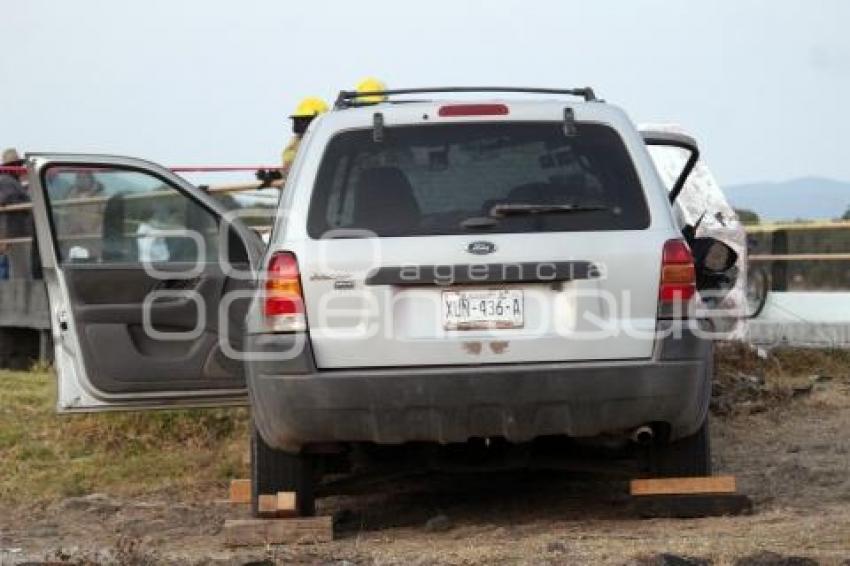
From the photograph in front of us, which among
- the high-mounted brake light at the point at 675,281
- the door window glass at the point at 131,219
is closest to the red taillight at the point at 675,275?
the high-mounted brake light at the point at 675,281

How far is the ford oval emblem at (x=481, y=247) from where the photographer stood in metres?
6.39

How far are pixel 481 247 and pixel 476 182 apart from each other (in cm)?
36

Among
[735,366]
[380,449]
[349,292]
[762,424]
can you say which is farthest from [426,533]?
[735,366]

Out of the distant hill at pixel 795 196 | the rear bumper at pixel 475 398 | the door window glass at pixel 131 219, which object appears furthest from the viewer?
the distant hill at pixel 795 196

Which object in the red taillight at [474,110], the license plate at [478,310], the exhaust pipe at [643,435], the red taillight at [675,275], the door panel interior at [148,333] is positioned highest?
the red taillight at [474,110]

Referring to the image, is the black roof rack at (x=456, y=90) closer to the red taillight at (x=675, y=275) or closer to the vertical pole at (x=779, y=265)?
the red taillight at (x=675, y=275)

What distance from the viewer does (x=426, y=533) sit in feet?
23.2

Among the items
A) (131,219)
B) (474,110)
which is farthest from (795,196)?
(474,110)

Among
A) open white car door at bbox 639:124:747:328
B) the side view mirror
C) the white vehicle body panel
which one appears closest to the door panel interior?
the white vehicle body panel

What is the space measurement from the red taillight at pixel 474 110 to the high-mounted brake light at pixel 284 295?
0.96 m

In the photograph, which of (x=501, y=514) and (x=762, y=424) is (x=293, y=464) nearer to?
(x=501, y=514)

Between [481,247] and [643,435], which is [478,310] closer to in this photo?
[481,247]

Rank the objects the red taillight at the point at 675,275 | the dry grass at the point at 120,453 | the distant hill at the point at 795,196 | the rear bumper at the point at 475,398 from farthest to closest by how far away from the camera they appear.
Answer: the distant hill at the point at 795,196
the dry grass at the point at 120,453
the red taillight at the point at 675,275
the rear bumper at the point at 475,398

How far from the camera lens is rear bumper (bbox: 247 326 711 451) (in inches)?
250
